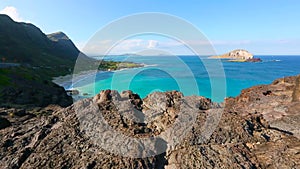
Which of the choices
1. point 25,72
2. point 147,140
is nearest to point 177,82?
point 25,72

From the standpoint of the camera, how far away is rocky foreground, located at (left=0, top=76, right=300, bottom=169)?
25.8 ft

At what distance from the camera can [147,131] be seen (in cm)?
957

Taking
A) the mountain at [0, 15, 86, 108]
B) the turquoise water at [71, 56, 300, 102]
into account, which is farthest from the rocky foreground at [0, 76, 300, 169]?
the turquoise water at [71, 56, 300, 102]

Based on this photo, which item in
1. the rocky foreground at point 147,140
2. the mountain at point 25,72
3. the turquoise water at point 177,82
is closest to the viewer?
the rocky foreground at point 147,140

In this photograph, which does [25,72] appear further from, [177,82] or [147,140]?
[147,140]

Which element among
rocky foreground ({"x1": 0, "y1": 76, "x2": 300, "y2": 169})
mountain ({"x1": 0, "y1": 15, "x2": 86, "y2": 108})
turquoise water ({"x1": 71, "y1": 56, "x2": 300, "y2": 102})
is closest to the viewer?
rocky foreground ({"x1": 0, "y1": 76, "x2": 300, "y2": 169})

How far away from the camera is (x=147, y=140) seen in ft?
28.8

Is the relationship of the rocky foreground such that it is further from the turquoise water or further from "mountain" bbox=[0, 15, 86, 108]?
the turquoise water

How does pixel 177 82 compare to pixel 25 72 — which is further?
pixel 177 82

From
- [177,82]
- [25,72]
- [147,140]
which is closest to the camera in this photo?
[147,140]

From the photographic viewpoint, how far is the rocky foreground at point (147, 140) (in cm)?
786

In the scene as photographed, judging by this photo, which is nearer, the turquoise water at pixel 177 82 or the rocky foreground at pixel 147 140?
the rocky foreground at pixel 147 140

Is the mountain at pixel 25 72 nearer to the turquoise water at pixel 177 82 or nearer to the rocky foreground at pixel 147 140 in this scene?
the rocky foreground at pixel 147 140

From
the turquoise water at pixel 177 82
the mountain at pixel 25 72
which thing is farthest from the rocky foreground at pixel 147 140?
the turquoise water at pixel 177 82
